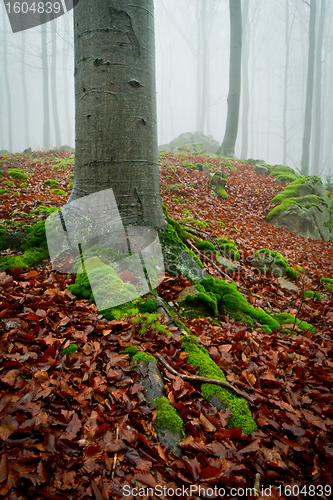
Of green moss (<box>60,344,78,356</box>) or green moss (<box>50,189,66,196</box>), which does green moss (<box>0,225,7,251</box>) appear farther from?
green moss (<box>50,189,66,196</box>)

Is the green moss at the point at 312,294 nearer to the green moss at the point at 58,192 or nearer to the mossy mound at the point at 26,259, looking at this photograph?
the mossy mound at the point at 26,259

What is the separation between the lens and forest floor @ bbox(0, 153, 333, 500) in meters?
1.24

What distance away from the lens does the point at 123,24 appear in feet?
8.70

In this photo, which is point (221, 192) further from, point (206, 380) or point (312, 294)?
point (206, 380)

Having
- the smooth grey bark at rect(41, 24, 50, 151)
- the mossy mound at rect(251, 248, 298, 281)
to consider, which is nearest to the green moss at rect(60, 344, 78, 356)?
the mossy mound at rect(251, 248, 298, 281)

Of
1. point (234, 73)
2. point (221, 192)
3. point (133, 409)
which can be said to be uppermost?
point (234, 73)

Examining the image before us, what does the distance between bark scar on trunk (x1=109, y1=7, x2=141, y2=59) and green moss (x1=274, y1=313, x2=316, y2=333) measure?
3.68 meters

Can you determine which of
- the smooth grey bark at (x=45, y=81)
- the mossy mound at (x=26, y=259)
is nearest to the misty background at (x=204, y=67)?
the smooth grey bark at (x=45, y=81)

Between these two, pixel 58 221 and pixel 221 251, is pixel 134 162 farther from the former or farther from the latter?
pixel 221 251

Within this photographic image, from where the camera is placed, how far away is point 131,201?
2.95m

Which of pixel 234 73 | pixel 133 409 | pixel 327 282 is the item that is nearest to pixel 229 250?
pixel 327 282

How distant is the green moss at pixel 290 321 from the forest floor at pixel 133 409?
8.0 inches

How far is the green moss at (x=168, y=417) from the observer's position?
1551 mm

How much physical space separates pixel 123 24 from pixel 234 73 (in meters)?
11.9
